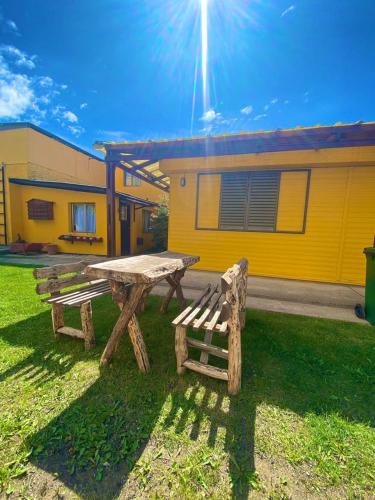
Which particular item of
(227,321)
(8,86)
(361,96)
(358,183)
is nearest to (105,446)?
(227,321)

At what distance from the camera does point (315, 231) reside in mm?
5000

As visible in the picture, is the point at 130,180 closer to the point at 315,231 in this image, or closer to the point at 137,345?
the point at 315,231

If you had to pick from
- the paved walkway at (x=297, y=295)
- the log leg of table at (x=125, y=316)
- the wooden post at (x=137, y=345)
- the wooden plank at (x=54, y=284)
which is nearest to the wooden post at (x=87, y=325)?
the log leg of table at (x=125, y=316)

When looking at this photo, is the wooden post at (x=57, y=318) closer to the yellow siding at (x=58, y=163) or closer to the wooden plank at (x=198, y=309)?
the wooden plank at (x=198, y=309)

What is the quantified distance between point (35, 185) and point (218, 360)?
11.3 metres

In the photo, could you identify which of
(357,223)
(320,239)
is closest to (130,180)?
(320,239)

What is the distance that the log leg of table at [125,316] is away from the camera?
1.90 metres

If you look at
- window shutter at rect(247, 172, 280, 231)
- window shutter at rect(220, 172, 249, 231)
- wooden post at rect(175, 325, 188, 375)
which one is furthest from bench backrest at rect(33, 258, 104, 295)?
window shutter at rect(247, 172, 280, 231)

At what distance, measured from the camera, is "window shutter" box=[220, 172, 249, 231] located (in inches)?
209

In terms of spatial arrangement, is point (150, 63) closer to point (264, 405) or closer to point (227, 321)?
point (227, 321)

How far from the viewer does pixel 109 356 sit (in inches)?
80.7

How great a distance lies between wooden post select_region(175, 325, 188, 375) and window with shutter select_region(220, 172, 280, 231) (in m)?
4.06

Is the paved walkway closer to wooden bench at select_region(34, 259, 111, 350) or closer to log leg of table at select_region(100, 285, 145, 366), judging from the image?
wooden bench at select_region(34, 259, 111, 350)

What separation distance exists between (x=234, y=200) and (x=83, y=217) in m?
7.08
